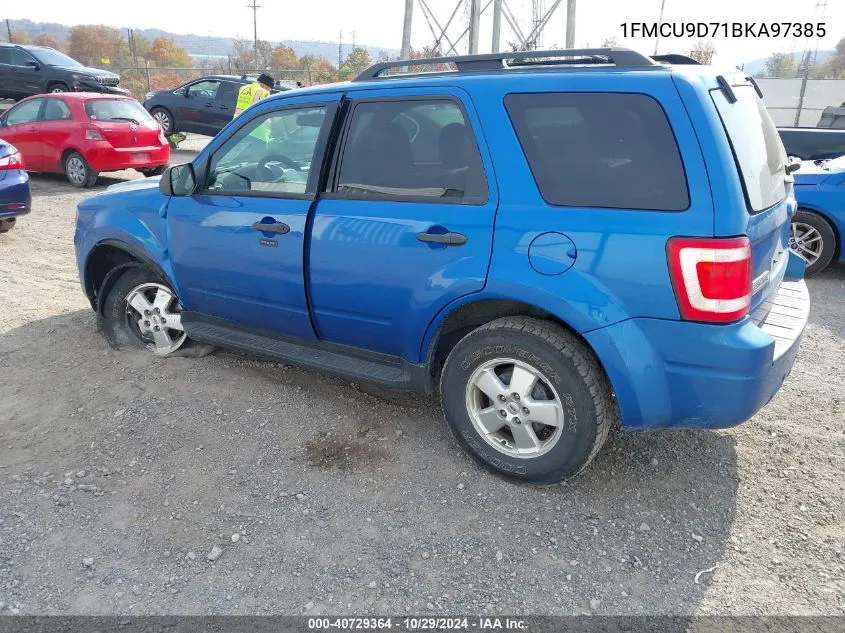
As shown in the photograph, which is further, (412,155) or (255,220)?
(255,220)

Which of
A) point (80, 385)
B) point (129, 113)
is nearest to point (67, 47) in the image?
point (129, 113)

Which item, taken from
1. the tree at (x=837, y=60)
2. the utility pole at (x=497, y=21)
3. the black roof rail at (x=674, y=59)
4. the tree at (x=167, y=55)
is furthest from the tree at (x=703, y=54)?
the tree at (x=167, y=55)

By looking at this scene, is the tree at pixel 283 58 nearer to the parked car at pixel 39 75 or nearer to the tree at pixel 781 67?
the tree at pixel 781 67

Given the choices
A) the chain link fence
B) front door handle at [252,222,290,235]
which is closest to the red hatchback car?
front door handle at [252,222,290,235]

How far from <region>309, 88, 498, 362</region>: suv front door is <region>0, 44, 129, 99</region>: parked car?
54.5ft

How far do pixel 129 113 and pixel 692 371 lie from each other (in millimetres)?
11259

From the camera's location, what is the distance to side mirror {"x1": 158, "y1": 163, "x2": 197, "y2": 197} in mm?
4090

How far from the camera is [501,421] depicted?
10.6 ft

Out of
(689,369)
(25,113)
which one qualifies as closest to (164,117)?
(25,113)

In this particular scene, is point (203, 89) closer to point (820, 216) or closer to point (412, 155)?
point (820, 216)

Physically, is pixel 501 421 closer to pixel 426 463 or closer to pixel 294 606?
pixel 426 463

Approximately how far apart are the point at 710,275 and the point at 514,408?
1048mm

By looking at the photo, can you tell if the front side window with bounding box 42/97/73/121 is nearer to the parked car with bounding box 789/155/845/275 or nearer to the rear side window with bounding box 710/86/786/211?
the parked car with bounding box 789/155/845/275

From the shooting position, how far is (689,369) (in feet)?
9.09
